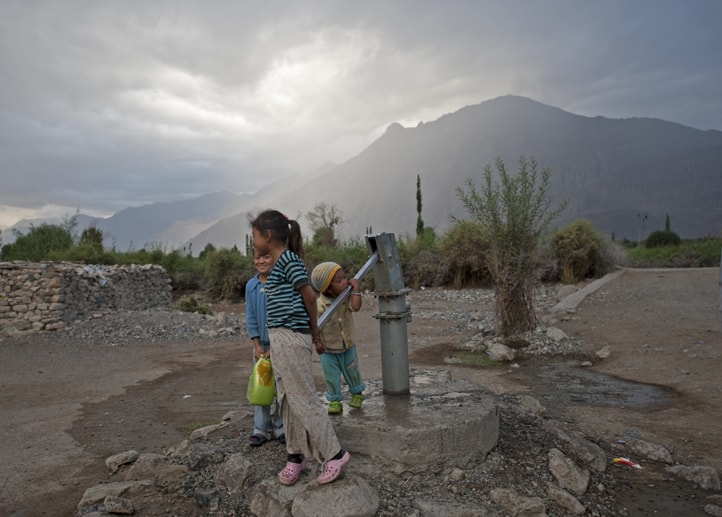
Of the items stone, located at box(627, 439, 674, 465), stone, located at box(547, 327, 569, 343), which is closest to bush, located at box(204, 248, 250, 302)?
stone, located at box(547, 327, 569, 343)

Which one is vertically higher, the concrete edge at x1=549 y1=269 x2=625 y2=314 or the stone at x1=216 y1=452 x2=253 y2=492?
the concrete edge at x1=549 y1=269 x2=625 y2=314

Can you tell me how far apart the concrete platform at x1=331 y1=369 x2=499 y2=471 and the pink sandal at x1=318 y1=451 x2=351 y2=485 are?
0.30 m

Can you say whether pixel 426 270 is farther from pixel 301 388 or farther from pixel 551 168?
pixel 551 168

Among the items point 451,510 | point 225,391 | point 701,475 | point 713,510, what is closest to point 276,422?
point 451,510

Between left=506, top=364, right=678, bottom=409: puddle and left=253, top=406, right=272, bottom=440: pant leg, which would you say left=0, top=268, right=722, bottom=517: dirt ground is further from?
left=253, top=406, right=272, bottom=440: pant leg

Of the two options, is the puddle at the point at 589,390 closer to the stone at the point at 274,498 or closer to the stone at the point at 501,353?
the stone at the point at 501,353

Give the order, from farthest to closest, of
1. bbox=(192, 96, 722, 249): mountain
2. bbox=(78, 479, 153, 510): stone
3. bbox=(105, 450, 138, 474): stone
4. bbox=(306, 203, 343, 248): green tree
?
bbox=(192, 96, 722, 249): mountain, bbox=(306, 203, 343, 248): green tree, bbox=(105, 450, 138, 474): stone, bbox=(78, 479, 153, 510): stone

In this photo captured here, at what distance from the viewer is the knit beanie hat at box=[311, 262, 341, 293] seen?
11.1 feet

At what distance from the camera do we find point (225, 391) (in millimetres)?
7109

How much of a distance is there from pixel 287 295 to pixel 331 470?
3.06ft

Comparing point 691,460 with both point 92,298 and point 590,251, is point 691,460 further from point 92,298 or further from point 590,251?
point 590,251

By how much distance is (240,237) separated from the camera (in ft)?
536

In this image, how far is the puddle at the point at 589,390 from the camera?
19.8ft

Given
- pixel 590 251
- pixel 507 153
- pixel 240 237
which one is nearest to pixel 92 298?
pixel 590 251
